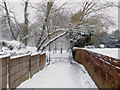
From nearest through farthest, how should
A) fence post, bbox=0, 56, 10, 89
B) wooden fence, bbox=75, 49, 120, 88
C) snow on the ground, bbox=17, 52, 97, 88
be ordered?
wooden fence, bbox=75, 49, 120, 88
fence post, bbox=0, 56, 10, 89
snow on the ground, bbox=17, 52, 97, 88

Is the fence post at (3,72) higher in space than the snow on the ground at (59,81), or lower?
higher

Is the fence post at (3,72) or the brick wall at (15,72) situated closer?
the fence post at (3,72)

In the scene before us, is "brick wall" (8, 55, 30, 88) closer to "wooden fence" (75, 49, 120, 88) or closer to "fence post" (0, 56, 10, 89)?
"fence post" (0, 56, 10, 89)

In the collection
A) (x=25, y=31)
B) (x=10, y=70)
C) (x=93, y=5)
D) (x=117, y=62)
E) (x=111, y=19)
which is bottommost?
(x=10, y=70)

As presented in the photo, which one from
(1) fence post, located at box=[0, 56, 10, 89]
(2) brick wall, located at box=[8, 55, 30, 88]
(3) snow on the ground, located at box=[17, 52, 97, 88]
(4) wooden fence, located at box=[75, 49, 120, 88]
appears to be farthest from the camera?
(3) snow on the ground, located at box=[17, 52, 97, 88]

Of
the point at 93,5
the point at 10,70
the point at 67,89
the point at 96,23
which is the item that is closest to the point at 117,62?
the point at 67,89

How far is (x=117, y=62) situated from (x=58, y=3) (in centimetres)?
812

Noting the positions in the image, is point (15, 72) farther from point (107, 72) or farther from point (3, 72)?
point (107, 72)

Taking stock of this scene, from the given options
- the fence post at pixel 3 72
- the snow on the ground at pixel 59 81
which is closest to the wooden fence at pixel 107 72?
the snow on the ground at pixel 59 81

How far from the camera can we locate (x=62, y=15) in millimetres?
9500

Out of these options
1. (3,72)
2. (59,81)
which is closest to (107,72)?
(59,81)

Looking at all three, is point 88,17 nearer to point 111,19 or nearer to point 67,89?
point 111,19

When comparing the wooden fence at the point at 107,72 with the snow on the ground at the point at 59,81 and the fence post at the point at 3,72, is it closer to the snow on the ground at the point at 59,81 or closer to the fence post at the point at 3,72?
the snow on the ground at the point at 59,81

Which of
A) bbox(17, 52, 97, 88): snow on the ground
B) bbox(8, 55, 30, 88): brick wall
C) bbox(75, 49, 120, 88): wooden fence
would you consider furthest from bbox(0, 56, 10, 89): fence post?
bbox(75, 49, 120, 88): wooden fence
